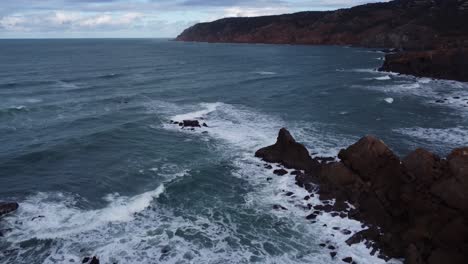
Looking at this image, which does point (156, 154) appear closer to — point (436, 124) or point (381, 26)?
point (436, 124)

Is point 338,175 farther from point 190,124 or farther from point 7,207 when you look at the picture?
point 7,207

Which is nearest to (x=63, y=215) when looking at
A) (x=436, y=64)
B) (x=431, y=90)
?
(x=431, y=90)

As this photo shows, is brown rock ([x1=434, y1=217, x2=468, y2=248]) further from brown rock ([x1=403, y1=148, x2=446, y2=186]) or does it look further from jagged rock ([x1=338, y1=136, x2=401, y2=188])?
jagged rock ([x1=338, y1=136, x2=401, y2=188])

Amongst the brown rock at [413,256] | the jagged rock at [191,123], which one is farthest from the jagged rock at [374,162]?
the jagged rock at [191,123]

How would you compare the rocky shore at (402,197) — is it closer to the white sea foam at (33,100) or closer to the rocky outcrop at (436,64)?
the white sea foam at (33,100)

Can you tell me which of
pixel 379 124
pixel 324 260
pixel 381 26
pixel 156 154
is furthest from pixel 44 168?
pixel 381 26
